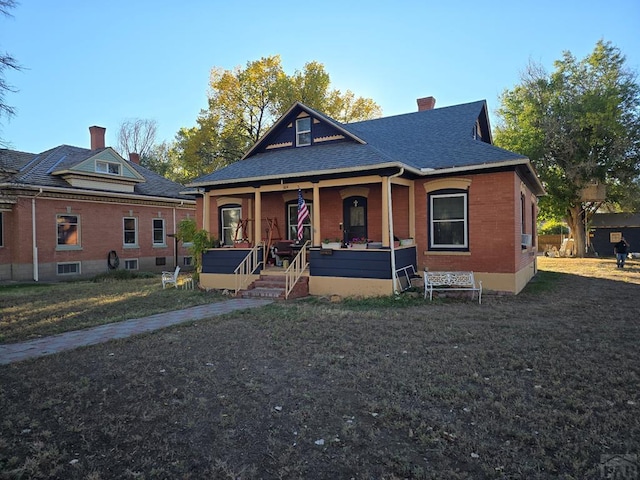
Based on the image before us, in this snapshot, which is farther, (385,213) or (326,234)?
(326,234)

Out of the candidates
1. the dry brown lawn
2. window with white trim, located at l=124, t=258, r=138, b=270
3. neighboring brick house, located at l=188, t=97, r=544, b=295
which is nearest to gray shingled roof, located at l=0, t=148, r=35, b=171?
window with white trim, located at l=124, t=258, r=138, b=270

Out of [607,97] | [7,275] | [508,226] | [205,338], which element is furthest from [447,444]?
[607,97]

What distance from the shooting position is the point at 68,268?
2012 centimetres

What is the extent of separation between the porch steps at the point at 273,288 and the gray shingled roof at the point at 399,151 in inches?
125

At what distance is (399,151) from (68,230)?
1568 cm

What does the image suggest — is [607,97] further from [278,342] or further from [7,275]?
[7,275]

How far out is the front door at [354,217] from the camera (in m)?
14.8

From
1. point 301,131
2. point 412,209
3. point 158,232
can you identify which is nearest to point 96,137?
point 158,232

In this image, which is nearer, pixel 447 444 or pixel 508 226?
pixel 447 444

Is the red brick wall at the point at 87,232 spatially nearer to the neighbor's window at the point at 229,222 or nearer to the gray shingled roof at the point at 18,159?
the gray shingled roof at the point at 18,159

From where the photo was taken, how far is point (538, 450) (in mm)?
3455

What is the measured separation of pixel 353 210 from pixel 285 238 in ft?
9.72

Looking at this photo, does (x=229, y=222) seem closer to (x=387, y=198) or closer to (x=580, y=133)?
(x=387, y=198)

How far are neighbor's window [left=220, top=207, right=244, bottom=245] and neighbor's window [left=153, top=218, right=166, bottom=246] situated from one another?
28.5 ft
